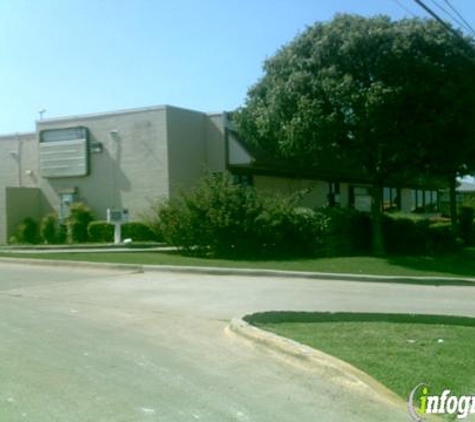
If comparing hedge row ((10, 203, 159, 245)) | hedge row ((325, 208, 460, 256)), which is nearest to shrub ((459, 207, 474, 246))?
hedge row ((325, 208, 460, 256))

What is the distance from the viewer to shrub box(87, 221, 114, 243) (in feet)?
92.7

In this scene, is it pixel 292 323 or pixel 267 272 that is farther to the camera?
pixel 267 272

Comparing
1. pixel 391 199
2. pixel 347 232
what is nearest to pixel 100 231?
pixel 347 232

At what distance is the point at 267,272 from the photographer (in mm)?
17391

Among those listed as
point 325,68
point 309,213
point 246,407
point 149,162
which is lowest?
point 246,407

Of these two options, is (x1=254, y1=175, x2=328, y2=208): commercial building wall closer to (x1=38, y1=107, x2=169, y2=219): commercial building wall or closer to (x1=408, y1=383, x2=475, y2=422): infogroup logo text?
(x1=38, y1=107, x2=169, y2=219): commercial building wall

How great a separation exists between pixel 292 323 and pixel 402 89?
1040cm

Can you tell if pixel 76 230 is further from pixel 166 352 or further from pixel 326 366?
pixel 326 366

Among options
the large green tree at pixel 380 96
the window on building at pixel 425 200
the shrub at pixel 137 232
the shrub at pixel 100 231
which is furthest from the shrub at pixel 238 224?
the window on building at pixel 425 200

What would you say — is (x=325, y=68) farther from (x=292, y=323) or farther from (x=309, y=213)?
(x=292, y=323)

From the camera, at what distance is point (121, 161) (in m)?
29.2

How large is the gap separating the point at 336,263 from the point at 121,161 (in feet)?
42.5

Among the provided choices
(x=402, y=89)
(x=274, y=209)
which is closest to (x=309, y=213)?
(x=274, y=209)

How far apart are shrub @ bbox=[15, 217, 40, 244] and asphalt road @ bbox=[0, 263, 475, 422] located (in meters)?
14.1
